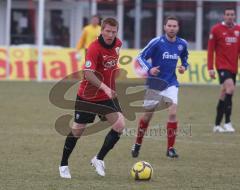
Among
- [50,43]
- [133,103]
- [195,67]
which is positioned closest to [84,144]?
[133,103]

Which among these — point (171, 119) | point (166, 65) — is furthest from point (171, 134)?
point (166, 65)

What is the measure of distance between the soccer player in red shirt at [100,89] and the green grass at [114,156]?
0.41 metres

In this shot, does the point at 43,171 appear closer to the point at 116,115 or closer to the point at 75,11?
the point at 116,115

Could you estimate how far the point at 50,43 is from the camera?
109 feet

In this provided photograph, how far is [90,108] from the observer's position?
971 centimetres

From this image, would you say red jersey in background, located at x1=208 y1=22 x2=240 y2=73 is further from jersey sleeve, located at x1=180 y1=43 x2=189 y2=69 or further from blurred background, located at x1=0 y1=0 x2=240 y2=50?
blurred background, located at x1=0 y1=0 x2=240 y2=50

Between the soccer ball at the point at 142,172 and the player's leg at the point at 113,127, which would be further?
the player's leg at the point at 113,127

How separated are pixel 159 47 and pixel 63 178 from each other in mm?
3141

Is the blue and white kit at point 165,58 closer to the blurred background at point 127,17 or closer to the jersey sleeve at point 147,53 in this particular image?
the jersey sleeve at point 147,53

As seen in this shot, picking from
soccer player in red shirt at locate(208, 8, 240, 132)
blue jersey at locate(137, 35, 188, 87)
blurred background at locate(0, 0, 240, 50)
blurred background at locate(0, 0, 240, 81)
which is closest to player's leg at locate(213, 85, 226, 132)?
soccer player in red shirt at locate(208, 8, 240, 132)

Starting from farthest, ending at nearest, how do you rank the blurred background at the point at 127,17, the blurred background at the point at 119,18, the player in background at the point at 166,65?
the blurred background at the point at 127,17, the blurred background at the point at 119,18, the player in background at the point at 166,65

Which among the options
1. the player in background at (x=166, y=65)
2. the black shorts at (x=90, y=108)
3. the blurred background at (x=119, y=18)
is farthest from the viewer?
the blurred background at (x=119, y=18)

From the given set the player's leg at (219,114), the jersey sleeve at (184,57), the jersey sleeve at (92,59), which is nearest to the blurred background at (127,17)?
the player's leg at (219,114)

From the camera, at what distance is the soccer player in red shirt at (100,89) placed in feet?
31.0
